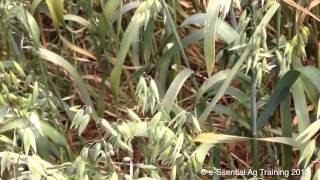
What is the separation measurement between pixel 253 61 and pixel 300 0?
1.10ft

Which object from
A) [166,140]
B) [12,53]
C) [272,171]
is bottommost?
[272,171]

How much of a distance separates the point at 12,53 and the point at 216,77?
41 cm

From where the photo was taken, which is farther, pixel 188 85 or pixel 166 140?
pixel 188 85

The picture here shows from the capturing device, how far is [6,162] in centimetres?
87

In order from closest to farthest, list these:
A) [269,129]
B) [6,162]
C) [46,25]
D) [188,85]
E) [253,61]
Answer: [6,162]
[253,61]
[269,129]
[188,85]
[46,25]

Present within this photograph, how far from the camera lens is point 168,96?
3.86 ft

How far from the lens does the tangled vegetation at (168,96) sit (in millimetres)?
911

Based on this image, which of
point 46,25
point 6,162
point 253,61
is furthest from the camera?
point 46,25

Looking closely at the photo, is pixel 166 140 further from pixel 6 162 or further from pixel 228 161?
pixel 228 161

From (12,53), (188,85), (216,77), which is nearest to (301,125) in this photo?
(216,77)

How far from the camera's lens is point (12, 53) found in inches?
54.0

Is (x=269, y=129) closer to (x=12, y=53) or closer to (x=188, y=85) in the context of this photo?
(x=188, y=85)

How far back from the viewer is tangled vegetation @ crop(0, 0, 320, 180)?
911 mm

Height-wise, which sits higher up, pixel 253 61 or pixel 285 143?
pixel 253 61
